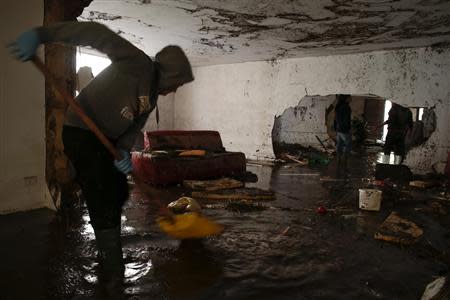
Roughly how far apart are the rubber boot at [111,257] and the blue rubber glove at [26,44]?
1.27m

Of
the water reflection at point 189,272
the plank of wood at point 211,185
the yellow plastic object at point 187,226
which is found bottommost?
the water reflection at point 189,272

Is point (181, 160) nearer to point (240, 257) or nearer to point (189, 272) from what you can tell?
point (240, 257)

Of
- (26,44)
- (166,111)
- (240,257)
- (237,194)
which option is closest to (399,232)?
(240,257)

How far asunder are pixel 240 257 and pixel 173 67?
1828mm

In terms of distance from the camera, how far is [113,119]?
7.41 ft

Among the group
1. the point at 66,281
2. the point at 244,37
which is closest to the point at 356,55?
the point at 244,37

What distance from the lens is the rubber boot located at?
2.34 metres

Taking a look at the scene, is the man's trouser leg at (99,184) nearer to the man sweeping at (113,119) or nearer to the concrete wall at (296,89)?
the man sweeping at (113,119)

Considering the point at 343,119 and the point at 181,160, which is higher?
the point at 343,119

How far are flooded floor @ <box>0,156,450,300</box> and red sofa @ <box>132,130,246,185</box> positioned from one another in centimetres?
123

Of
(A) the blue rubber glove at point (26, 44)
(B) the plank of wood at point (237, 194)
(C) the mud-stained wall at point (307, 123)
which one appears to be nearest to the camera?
(A) the blue rubber glove at point (26, 44)

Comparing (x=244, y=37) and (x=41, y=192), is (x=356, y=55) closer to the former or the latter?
(x=244, y=37)

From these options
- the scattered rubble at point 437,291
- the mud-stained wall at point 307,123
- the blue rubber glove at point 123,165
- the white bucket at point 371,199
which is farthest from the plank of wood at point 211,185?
the mud-stained wall at point 307,123

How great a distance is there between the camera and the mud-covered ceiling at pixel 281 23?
489cm
